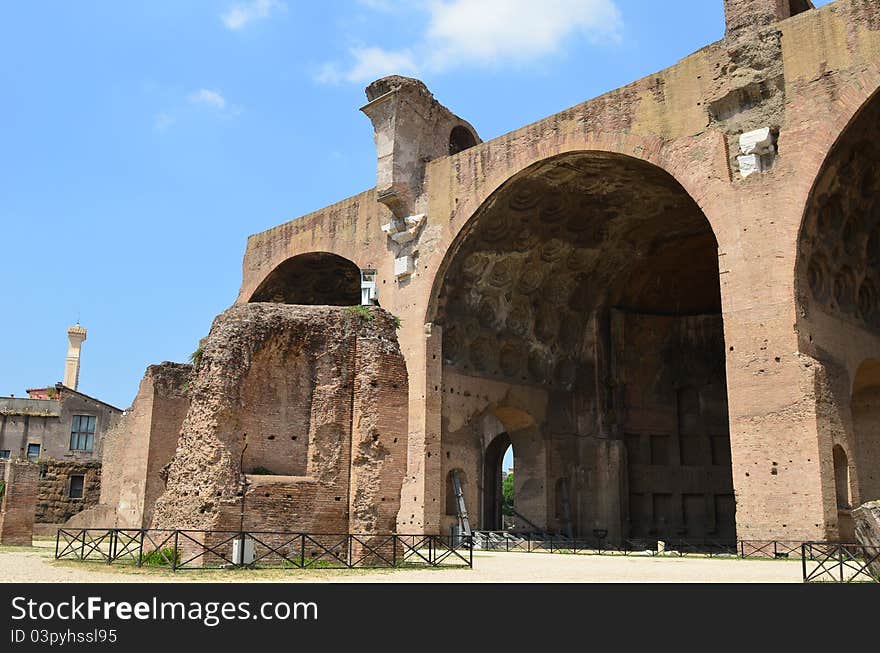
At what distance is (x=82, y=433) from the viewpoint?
3253 centimetres

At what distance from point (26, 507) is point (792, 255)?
48.8 feet

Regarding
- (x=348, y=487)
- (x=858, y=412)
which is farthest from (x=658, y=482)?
(x=348, y=487)

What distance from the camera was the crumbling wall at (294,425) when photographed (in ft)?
33.9

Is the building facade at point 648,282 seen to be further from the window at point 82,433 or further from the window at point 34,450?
the window at point 34,450

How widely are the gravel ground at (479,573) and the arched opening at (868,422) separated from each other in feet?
17.4

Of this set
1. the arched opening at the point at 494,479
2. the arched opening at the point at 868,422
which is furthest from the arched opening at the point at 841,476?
the arched opening at the point at 494,479

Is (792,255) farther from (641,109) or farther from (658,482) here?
(658,482)

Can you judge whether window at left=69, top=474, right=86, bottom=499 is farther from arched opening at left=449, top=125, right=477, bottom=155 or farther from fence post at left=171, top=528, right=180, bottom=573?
fence post at left=171, top=528, right=180, bottom=573

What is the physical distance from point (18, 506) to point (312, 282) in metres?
11.5

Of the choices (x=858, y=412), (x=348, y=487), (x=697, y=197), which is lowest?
(x=348, y=487)

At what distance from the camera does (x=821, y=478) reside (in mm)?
13555

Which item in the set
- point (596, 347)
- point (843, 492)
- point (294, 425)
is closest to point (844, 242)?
point (843, 492)

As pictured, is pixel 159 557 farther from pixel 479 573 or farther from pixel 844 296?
pixel 844 296

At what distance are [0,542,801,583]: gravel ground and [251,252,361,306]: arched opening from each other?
1361 cm
